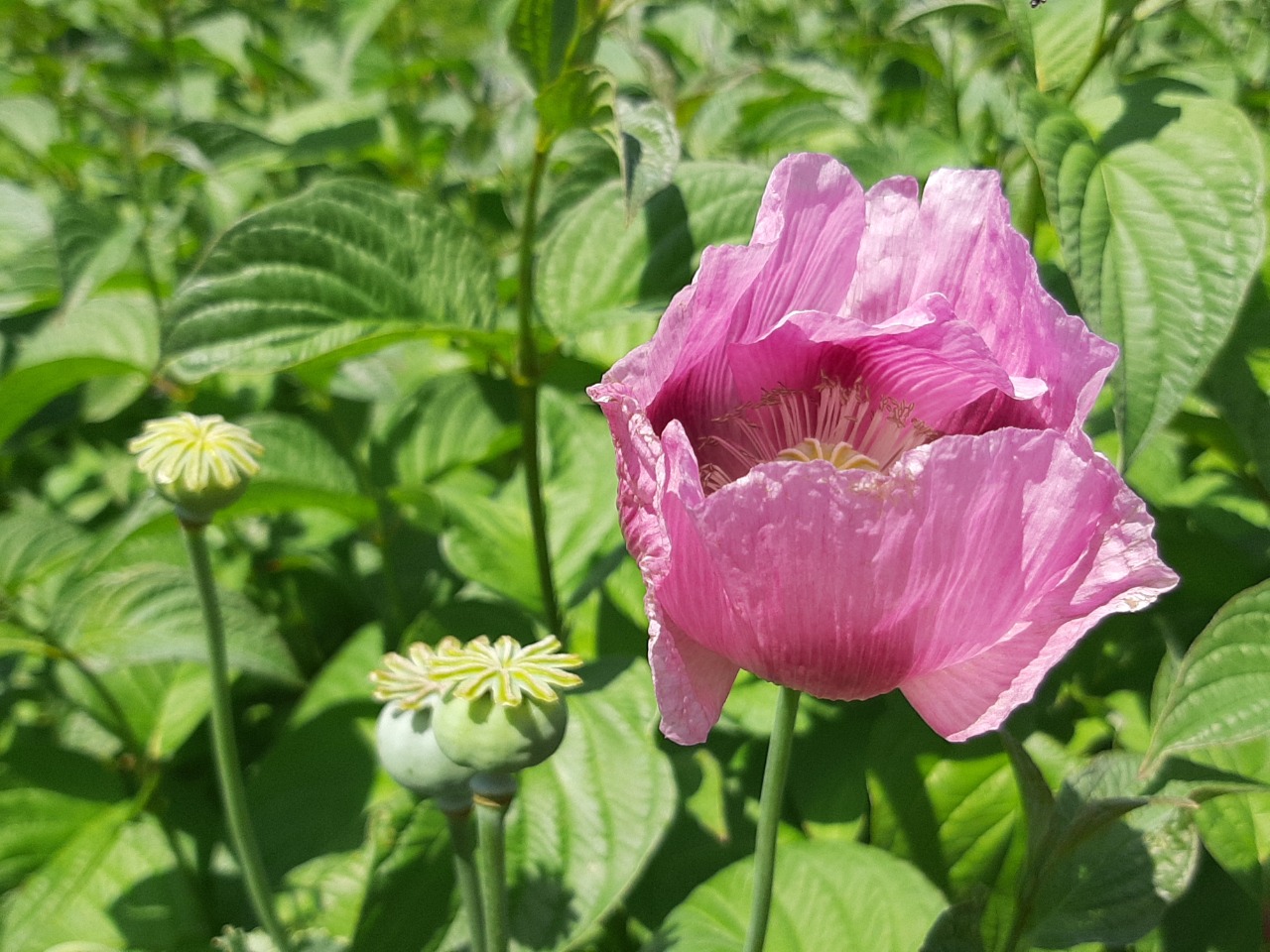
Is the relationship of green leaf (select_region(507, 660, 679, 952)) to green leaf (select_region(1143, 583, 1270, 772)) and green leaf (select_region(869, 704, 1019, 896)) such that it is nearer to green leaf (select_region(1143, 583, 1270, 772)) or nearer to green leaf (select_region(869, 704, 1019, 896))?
green leaf (select_region(869, 704, 1019, 896))

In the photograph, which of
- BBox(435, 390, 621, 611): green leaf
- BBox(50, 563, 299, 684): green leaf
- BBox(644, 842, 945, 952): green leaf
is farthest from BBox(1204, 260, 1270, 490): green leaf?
BBox(50, 563, 299, 684): green leaf

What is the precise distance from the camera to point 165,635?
0.89 metres

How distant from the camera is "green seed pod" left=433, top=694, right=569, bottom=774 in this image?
460 mm

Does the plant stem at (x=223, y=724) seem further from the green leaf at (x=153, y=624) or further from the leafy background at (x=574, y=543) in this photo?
the green leaf at (x=153, y=624)

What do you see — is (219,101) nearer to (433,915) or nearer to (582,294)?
(582,294)

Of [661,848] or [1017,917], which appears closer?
[1017,917]

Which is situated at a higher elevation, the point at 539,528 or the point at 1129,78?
the point at 1129,78

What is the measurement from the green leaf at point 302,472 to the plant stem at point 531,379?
0.24 meters

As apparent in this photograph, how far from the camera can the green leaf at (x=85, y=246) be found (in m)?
1.06

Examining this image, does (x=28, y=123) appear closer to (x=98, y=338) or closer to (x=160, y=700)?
(x=98, y=338)

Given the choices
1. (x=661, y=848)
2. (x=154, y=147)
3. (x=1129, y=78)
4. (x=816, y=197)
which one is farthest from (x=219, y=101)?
(x=816, y=197)

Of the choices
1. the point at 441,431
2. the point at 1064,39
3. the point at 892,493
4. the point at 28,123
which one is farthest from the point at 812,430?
the point at 28,123

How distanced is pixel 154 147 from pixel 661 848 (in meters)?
0.92

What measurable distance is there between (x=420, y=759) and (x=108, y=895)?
24.3 inches
